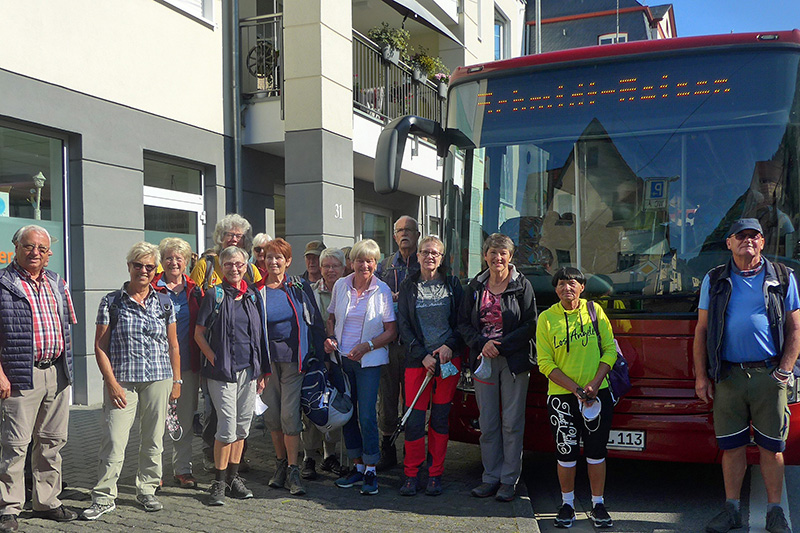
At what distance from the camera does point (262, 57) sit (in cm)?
1070

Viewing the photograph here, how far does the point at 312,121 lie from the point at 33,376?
6.44 meters

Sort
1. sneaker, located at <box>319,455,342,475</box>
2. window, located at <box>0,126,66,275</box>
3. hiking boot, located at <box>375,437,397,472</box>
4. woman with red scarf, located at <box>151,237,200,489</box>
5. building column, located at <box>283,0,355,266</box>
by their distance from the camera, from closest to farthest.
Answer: woman with red scarf, located at <box>151,237,200,489</box>, sneaker, located at <box>319,455,342,475</box>, hiking boot, located at <box>375,437,397,472</box>, window, located at <box>0,126,66,275</box>, building column, located at <box>283,0,355,266</box>

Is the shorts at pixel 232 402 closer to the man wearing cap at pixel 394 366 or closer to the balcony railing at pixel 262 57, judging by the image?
the man wearing cap at pixel 394 366

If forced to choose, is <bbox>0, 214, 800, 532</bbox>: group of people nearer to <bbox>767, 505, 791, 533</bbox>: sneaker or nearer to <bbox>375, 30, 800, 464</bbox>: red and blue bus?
<bbox>767, 505, 791, 533</bbox>: sneaker

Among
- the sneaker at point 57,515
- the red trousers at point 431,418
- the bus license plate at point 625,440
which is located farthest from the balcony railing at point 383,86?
the sneaker at point 57,515

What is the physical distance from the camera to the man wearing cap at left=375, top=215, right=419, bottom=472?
5.96 meters

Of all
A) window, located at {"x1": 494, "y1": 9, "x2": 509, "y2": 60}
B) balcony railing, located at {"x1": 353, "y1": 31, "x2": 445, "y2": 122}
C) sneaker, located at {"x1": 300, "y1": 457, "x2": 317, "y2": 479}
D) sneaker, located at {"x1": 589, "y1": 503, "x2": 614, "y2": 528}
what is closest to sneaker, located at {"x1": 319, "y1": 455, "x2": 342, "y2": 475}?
sneaker, located at {"x1": 300, "y1": 457, "x2": 317, "y2": 479}

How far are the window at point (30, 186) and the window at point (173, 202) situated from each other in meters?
1.25

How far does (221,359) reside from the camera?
492 centimetres

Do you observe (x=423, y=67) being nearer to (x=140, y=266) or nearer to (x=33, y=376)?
(x=140, y=266)

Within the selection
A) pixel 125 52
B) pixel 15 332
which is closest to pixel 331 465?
pixel 15 332

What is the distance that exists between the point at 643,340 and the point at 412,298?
1.62m

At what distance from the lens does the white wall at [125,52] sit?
24.0ft

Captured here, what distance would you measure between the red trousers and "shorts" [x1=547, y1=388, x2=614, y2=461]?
85 centimetres
